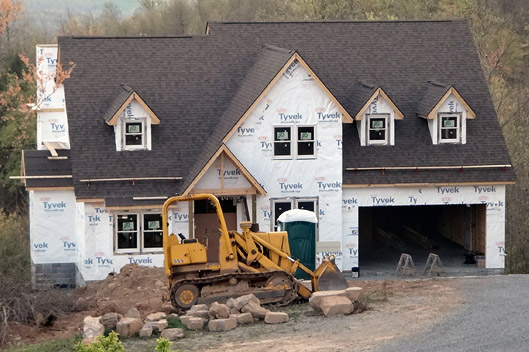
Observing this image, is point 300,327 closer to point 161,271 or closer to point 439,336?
point 439,336

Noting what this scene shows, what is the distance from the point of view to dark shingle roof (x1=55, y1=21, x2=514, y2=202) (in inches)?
1437

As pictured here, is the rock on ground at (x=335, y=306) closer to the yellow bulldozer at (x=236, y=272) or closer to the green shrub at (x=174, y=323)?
the yellow bulldozer at (x=236, y=272)

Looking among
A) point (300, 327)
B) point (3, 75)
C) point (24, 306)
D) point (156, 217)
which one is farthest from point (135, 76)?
point (3, 75)

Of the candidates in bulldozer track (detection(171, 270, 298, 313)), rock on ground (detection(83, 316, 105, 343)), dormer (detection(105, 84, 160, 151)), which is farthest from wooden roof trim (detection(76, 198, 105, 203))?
rock on ground (detection(83, 316, 105, 343))

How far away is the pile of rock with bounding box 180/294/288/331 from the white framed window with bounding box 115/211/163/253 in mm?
10236

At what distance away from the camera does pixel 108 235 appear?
35.5 meters

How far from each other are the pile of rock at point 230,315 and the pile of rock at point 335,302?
2.93 ft

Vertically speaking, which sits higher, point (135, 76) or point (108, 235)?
point (135, 76)

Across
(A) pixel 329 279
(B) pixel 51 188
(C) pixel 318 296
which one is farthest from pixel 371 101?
(C) pixel 318 296

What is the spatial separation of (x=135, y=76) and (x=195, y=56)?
7.54ft

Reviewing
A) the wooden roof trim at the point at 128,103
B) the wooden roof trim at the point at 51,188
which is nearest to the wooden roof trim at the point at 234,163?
the wooden roof trim at the point at 128,103

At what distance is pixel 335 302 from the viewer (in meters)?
25.5

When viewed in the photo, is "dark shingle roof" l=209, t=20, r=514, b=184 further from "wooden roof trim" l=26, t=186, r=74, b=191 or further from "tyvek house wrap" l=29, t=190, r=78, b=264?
"tyvek house wrap" l=29, t=190, r=78, b=264

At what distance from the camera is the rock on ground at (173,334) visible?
2384cm
